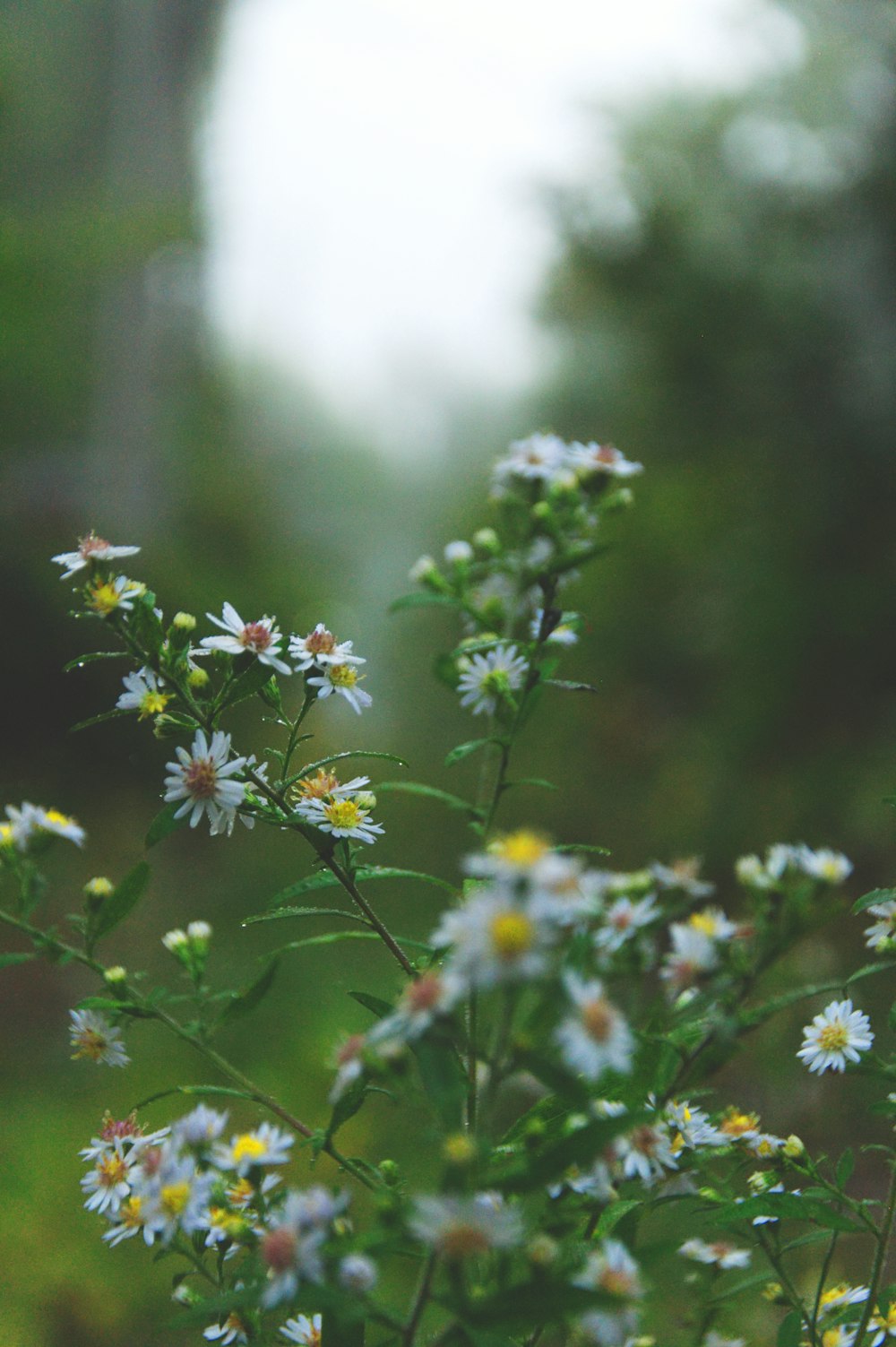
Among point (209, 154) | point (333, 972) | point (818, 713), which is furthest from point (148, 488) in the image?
point (818, 713)

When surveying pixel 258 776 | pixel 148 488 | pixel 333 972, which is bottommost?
pixel 258 776

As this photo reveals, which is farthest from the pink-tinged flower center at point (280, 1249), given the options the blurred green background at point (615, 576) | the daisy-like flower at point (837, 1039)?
the blurred green background at point (615, 576)

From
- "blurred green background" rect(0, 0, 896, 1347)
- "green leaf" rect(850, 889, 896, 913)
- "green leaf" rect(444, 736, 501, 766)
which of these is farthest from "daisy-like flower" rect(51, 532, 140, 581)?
"blurred green background" rect(0, 0, 896, 1347)

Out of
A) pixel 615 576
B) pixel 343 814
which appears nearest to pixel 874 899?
pixel 343 814

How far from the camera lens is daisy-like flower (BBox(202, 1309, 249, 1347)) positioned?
87 cm

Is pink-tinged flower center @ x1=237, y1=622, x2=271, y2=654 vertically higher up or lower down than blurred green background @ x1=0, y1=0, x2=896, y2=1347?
lower down

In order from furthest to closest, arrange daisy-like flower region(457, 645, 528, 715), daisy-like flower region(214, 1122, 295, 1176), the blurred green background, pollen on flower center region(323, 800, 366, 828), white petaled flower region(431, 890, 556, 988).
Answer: the blurred green background < daisy-like flower region(457, 645, 528, 715) < pollen on flower center region(323, 800, 366, 828) < daisy-like flower region(214, 1122, 295, 1176) < white petaled flower region(431, 890, 556, 988)

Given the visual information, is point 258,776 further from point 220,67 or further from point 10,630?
point 220,67

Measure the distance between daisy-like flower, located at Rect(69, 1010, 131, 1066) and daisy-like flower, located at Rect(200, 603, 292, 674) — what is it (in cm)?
35

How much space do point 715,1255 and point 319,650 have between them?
2.49ft

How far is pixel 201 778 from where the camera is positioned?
3.06 feet

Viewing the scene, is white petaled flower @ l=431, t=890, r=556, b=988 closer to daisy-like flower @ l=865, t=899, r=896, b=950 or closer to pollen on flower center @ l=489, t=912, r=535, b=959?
pollen on flower center @ l=489, t=912, r=535, b=959

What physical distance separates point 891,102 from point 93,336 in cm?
514

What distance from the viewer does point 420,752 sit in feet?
19.7
